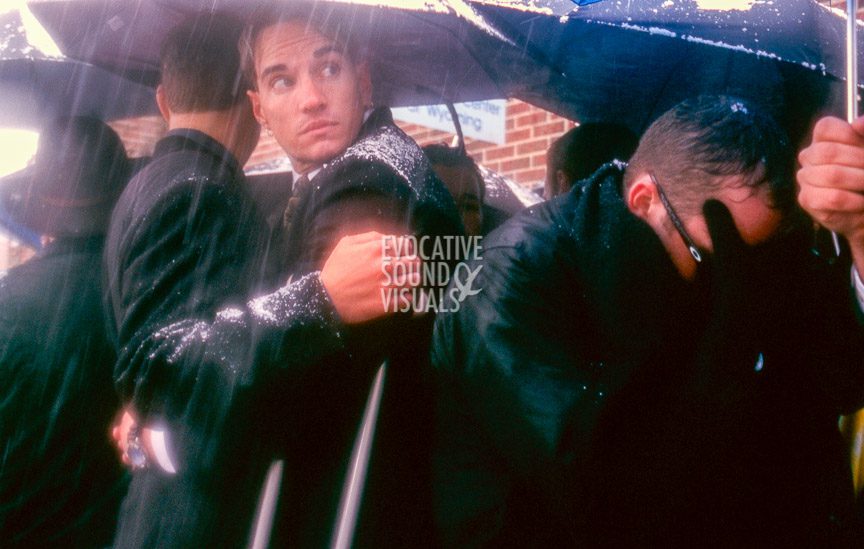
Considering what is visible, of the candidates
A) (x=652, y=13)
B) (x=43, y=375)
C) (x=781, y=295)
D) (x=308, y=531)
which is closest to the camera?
(x=308, y=531)

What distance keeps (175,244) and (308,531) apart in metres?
0.67

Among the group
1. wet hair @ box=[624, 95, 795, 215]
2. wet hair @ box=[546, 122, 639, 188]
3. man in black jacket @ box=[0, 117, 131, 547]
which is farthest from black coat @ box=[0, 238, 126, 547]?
wet hair @ box=[546, 122, 639, 188]

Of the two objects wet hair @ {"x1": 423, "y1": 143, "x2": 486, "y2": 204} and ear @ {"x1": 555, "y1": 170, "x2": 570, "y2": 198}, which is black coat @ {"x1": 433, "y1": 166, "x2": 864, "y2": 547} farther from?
ear @ {"x1": 555, "y1": 170, "x2": 570, "y2": 198}

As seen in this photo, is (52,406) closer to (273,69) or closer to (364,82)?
(273,69)

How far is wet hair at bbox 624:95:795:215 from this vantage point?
1908 millimetres

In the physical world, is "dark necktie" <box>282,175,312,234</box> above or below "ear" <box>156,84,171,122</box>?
below

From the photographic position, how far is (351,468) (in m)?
1.71

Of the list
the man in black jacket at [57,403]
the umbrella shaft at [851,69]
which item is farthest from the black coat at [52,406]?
the umbrella shaft at [851,69]

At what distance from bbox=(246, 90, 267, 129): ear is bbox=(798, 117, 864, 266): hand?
54.8 inches

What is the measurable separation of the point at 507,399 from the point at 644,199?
0.67 m

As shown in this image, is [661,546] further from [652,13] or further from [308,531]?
[652,13]

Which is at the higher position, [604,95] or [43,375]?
[604,95]

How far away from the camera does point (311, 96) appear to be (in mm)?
2059

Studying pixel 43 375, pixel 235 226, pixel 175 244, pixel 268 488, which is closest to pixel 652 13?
pixel 235 226
